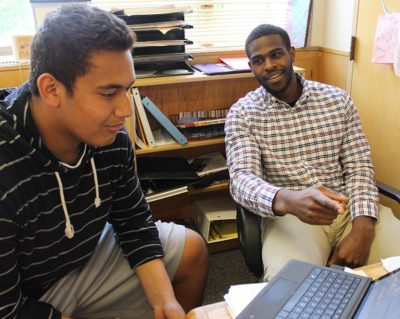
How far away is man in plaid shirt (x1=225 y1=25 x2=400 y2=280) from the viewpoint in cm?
140

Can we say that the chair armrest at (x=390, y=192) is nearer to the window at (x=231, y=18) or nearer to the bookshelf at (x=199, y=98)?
the bookshelf at (x=199, y=98)

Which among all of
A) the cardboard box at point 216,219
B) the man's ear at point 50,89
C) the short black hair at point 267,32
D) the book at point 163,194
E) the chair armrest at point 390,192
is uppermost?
the short black hair at point 267,32

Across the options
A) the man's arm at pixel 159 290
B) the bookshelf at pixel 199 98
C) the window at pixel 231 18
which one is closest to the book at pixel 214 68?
the bookshelf at pixel 199 98

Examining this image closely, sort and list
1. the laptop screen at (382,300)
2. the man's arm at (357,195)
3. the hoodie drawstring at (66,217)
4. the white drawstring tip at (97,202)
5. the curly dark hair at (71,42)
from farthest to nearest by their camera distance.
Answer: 1. the man's arm at (357,195)
2. the white drawstring tip at (97,202)
3. the hoodie drawstring at (66,217)
4. the curly dark hair at (71,42)
5. the laptop screen at (382,300)

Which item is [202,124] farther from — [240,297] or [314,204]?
[240,297]

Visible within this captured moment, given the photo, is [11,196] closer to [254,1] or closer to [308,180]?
[308,180]

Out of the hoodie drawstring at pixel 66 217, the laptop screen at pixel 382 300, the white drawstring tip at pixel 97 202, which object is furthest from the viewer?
the white drawstring tip at pixel 97 202

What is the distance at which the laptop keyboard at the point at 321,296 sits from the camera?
0.74 metres

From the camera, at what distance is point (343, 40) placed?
2.18 m

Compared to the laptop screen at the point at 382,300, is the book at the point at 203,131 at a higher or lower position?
lower

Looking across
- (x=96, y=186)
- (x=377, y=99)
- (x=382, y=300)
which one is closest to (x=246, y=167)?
(x=96, y=186)

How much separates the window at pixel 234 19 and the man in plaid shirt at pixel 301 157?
0.67 meters

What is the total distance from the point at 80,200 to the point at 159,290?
348 millimetres

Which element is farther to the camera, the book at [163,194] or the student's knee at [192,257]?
the book at [163,194]
